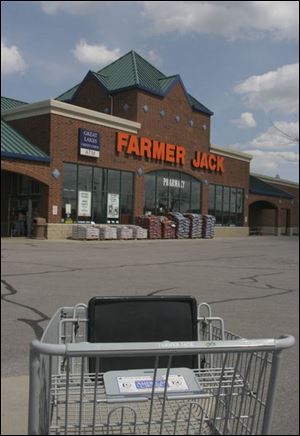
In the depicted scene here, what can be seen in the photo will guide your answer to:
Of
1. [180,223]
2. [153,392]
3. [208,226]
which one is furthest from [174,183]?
[153,392]

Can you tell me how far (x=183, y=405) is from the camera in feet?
3.38

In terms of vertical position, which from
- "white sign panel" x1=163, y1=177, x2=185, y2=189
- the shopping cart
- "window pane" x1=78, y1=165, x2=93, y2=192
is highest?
"window pane" x1=78, y1=165, x2=93, y2=192

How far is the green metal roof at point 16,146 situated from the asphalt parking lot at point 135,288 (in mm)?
1252

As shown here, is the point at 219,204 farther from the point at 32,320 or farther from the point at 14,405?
the point at 32,320

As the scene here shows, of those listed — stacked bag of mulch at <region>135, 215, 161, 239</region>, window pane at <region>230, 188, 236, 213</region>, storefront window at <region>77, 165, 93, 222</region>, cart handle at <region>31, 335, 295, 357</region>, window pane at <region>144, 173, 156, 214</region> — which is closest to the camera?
cart handle at <region>31, 335, 295, 357</region>

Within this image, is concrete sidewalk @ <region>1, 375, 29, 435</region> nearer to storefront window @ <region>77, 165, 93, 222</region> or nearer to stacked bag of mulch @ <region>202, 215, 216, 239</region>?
storefront window @ <region>77, 165, 93, 222</region>

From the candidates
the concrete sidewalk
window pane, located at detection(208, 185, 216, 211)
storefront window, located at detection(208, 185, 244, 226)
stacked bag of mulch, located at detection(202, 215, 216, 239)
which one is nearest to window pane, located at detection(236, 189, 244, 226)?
storefront window, located at detection(208, 185, 244, 226)

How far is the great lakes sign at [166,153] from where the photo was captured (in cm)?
263

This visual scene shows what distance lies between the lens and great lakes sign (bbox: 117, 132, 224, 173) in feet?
8.62

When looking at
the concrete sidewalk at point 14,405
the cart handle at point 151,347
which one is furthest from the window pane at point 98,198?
the concrete sidewalk at point 14,405

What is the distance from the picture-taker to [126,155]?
10.5 ft

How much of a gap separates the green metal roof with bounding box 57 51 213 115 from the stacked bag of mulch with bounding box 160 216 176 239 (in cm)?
41

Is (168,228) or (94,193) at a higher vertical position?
(94,193)

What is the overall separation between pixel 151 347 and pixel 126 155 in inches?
93.7
